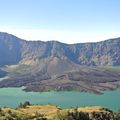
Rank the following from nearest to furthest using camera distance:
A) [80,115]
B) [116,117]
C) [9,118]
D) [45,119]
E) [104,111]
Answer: [9,118], [45,119], [80,115], [116,117], [104,111]

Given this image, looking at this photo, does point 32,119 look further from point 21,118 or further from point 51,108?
point 51,108

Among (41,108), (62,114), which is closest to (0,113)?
(62,114)

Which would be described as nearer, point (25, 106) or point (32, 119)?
point (32, 119)

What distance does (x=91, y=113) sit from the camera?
154 metres

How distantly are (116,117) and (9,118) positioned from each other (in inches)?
2059

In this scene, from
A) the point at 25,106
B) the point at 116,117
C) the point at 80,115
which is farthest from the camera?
the point at 25,106

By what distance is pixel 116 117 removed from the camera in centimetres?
15362

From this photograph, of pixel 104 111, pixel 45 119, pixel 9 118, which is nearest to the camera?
pixel 9 118

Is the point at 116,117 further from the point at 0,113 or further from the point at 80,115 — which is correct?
the point at 0,113

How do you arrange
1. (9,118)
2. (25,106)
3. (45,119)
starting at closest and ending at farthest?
(9,118) < (45,119) < (25,106)

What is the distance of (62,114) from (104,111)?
4321 centimetres

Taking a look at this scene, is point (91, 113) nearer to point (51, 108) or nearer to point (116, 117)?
point (116, 117)

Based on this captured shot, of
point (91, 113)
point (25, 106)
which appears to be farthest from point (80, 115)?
point (25, 106)

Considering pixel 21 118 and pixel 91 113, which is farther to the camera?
pixel 91 113
